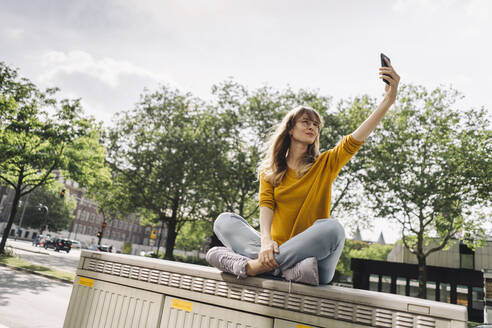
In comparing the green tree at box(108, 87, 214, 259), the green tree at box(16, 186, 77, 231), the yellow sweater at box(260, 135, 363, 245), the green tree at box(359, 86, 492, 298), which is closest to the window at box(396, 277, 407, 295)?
the green tree at box(359, 86, 492, 298)

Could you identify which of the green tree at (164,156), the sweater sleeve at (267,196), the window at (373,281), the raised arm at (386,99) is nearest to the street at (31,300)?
the sweater sleeve at (267,196)

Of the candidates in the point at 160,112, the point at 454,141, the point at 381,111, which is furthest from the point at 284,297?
the point at 160,112

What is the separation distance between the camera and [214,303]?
2248 mm

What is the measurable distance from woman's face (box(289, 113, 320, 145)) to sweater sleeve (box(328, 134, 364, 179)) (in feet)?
0.88

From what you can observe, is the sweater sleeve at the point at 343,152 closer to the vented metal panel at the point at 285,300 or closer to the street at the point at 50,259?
the vented metal panel at the point at 285,300

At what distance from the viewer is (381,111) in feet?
7.31

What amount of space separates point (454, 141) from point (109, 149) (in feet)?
72.7

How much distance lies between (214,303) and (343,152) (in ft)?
4.56

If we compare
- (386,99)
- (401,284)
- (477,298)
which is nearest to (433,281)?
(401,284)

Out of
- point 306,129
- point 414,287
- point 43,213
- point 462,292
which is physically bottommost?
point 414,287

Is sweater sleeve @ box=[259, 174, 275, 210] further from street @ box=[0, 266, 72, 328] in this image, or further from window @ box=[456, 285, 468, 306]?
window @ box=[456, 285, 468, 306]

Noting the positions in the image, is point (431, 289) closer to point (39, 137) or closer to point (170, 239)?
point (170, 239)

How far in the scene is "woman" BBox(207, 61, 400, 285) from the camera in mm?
2061

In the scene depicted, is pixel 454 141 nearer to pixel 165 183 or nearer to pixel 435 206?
pixel 435 206
